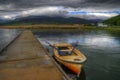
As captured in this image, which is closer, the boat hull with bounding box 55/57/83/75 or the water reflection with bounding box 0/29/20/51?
the boat hull with bounding box 55/57/83/75

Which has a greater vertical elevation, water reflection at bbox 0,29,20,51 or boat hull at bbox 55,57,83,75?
boat hull at bbox 55,57,83,75

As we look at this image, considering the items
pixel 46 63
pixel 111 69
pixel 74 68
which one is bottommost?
pixel 111 69

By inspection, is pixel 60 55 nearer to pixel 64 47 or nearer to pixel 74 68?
pixel 74 68

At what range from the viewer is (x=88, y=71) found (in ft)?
76.0

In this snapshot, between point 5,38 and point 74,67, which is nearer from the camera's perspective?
point 74,67

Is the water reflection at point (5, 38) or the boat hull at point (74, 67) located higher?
the boat hull at point (74, 67)

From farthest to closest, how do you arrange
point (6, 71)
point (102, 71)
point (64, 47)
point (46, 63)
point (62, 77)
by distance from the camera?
1. point (64, 47)
2. point (102, 71)
3. point (46, 63)
4. point (6, 71)
5. point (62, 77)

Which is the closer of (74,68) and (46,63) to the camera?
(46,63)

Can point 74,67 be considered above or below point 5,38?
above

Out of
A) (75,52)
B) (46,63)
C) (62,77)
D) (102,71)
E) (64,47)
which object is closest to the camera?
(62,77)

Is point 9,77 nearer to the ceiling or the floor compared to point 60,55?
nearer to the ceiling

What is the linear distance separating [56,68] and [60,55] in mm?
9452

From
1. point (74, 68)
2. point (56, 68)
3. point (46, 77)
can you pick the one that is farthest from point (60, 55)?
point (46, 77)

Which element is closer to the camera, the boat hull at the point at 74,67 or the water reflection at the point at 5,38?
the boat hull at the point at 74,67
